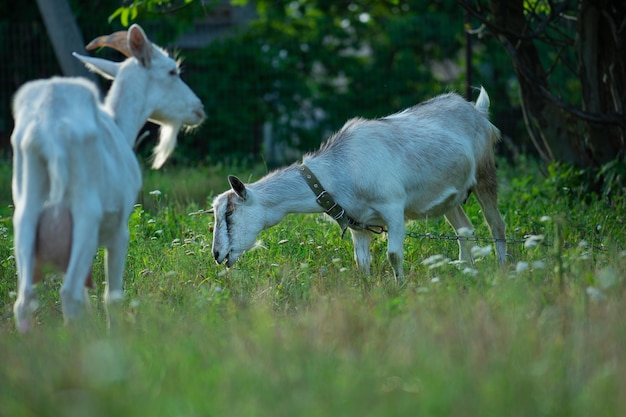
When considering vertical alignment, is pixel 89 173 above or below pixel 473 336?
above

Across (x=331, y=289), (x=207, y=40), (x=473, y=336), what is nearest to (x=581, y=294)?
(x=473, y=336)

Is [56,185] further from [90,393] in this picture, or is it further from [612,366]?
[612,366]

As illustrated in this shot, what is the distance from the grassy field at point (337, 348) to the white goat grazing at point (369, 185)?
366mm

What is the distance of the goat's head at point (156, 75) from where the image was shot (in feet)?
15.1

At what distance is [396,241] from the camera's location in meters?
5.80

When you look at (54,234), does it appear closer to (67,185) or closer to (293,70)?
(67,185)

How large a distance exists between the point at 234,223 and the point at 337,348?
244 centimetres

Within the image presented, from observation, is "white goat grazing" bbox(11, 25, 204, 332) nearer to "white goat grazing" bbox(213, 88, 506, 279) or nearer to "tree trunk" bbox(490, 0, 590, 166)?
"white goat grazing" bbox(213, 88, 506, 279)

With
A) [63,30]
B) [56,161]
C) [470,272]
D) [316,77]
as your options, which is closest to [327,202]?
[470,272]

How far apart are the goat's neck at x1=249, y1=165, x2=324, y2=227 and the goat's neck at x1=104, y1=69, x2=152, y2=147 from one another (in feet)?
4.52

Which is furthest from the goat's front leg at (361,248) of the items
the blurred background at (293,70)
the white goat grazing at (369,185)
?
the blurred background at (293,70)

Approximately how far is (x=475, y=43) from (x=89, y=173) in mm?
11409

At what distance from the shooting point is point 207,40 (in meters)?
16.1

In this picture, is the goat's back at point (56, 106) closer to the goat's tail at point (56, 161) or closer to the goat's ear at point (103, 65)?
the goat's tail at point (56, 161)
